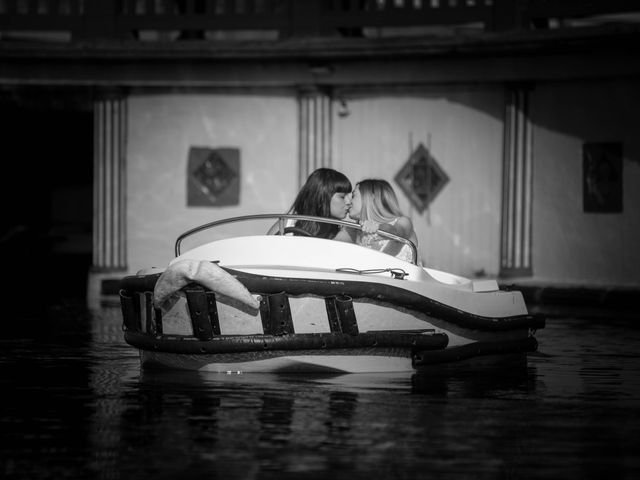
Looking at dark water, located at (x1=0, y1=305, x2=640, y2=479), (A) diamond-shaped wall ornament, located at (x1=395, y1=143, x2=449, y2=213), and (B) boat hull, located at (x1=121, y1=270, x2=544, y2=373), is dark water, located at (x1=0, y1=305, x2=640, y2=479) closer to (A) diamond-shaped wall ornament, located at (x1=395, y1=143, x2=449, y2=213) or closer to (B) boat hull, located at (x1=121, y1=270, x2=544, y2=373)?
(B) boat hull, located at (x1=121, y1=270, x2=544, y2=373)

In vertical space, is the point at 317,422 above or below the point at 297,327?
below

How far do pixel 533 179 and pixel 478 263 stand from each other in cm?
128

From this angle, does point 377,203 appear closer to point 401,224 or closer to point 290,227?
point 401,224

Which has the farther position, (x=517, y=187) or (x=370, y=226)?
(x=517, y=187)

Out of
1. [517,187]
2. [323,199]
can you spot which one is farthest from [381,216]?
[517,187]

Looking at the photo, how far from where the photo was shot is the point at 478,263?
60.1 ft

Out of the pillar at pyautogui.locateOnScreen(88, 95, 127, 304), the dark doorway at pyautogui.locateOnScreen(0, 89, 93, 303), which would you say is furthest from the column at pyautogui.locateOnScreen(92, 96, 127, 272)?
the dark doorway at pyautogui.locateOnScreen(0, 89, 93, 303)

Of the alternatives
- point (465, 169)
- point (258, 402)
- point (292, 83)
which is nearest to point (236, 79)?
point (292, 83)

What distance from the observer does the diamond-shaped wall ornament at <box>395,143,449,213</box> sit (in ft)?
60.4

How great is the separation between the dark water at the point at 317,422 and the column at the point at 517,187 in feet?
23.9

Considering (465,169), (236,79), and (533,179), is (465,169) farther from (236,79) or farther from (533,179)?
(236,79)

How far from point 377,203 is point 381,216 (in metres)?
0.10

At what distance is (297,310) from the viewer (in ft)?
28.5

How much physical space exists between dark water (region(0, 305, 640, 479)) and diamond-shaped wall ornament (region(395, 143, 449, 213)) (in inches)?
309
